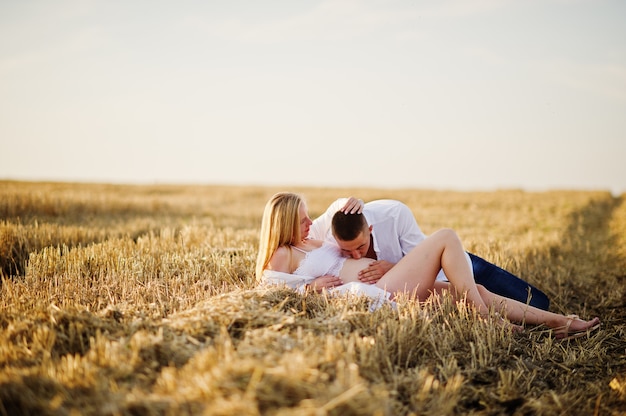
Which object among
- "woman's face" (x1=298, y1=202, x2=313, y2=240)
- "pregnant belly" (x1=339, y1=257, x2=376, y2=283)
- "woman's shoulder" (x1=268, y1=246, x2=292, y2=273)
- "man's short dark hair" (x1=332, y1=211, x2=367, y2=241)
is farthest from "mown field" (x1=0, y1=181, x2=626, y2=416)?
"woman's face" (x1=298, y1=202, x2=313, y2=240)

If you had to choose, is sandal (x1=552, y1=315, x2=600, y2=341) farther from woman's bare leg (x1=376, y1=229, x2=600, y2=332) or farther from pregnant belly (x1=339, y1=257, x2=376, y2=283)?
pregnant belly (x1=339, y1=257, x2=376, y2=283)

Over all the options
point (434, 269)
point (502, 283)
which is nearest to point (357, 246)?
point (434, 269)

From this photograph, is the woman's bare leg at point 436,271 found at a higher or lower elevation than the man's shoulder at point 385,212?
lower

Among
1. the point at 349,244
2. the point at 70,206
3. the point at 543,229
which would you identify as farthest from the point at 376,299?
the point at 70,206

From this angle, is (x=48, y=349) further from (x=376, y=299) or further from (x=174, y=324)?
(x=376, y=299)

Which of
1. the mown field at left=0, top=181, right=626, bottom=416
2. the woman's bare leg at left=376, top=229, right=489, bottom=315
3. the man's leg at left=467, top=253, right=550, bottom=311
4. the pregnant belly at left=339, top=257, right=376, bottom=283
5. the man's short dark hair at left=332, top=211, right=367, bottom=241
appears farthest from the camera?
the man's leg at left=467, top=253, right=550, bottom=311

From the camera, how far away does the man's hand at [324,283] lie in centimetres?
541

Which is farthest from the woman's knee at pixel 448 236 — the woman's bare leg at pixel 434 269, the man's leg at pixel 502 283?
the man's leg at pixel 502 283

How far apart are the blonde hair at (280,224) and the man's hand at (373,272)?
0.86 meters

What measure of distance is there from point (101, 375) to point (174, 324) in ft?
2.95

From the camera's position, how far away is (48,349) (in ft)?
12.3

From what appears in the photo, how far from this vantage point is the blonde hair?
220 inches

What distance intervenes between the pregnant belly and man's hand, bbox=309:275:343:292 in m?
0.11

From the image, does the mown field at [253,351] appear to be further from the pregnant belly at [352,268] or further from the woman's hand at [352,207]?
the woman's hand at [352,207]
